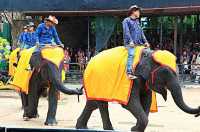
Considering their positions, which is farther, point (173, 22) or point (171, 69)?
point (173, 22)

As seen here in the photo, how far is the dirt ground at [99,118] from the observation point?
471 inches

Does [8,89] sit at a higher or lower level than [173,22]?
lower

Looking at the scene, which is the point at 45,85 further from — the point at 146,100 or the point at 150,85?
the point at 150,85

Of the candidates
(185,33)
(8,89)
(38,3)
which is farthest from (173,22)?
(8,89)

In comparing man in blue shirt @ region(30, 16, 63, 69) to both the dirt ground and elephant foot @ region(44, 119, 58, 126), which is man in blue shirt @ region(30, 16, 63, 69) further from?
the dirt ground

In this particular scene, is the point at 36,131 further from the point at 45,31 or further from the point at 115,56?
the point at 45,31

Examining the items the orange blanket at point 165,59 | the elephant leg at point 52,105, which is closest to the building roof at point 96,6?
the elephant leg at point 52,105

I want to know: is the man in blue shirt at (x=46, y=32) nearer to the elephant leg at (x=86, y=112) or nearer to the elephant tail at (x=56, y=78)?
the elephant tail at (x=56, y=78)

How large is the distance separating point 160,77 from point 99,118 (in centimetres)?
356

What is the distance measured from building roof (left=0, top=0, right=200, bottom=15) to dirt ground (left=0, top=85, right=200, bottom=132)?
16.4ft

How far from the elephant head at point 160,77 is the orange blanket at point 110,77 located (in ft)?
0.59

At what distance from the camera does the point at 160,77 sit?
32.6 ft

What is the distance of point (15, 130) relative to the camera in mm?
5781

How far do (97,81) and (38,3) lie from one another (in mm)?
13650
